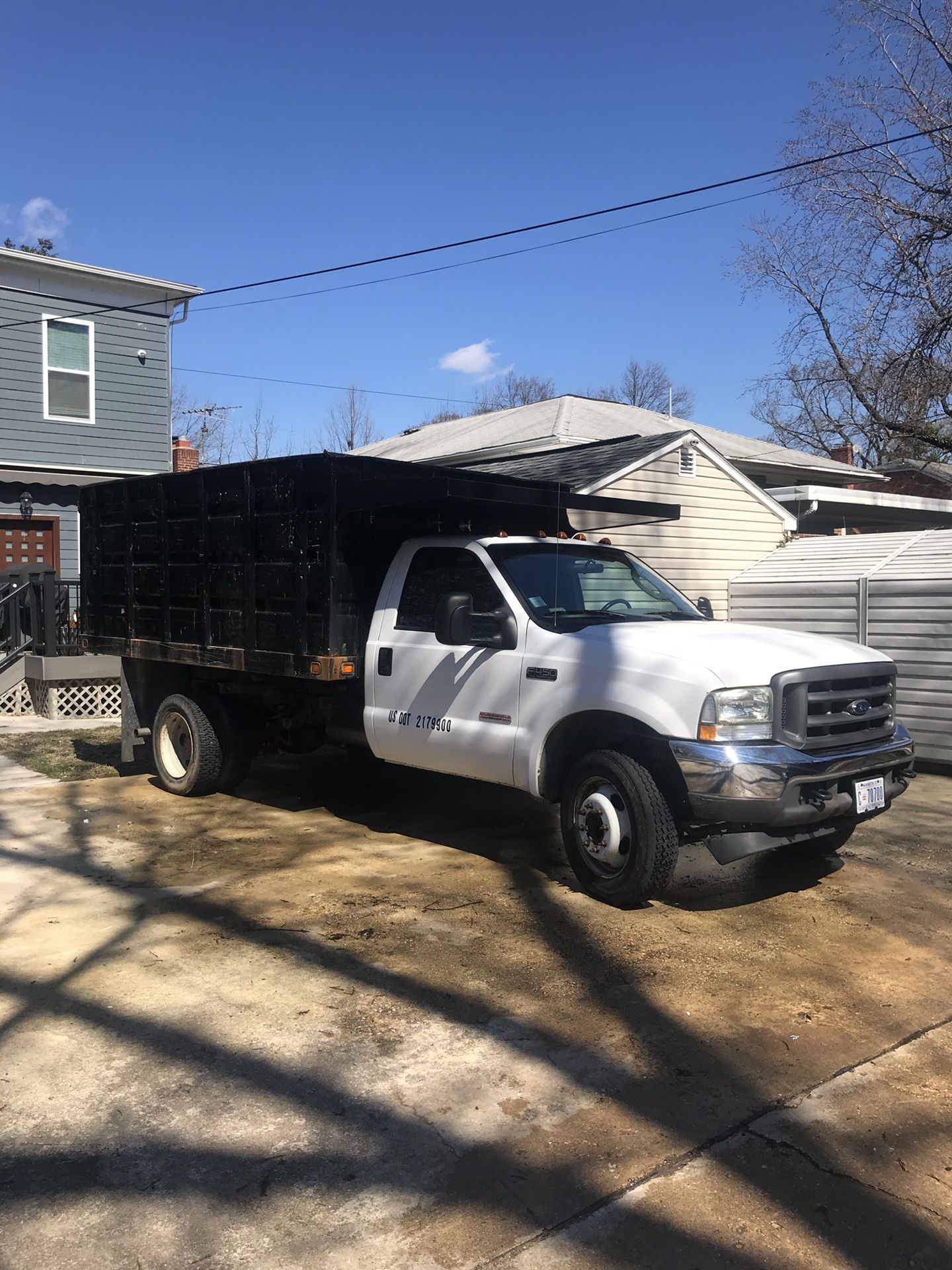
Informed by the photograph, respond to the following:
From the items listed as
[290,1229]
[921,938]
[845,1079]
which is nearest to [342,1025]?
[290,1229]

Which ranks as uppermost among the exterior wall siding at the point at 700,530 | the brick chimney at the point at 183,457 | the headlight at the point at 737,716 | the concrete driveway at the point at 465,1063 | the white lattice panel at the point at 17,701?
the brick chimney at the point at 183,457

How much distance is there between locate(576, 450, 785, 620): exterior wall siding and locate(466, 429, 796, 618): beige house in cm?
1

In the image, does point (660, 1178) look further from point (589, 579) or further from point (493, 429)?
point (493, 429)

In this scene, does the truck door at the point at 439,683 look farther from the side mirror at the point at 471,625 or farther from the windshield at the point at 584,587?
the windshield at the point at 584,587

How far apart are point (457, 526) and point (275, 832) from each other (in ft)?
8.30

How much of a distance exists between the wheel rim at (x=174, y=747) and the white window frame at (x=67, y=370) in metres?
9.50

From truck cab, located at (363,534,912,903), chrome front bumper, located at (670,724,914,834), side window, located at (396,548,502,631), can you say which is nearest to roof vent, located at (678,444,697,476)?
truck cab, located at (363,534,912,903)

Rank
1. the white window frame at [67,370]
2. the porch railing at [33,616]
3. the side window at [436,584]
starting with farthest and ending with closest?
the white window frame at [67,370] < the porch railing at [33,616] < the side window at [436,584]

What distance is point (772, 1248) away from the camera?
9.29 feet

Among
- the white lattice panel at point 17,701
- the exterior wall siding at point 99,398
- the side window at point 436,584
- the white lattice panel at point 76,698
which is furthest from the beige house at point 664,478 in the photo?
the white lattice panel at point 17,701

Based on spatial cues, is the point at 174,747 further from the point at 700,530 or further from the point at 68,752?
the point at 700,530

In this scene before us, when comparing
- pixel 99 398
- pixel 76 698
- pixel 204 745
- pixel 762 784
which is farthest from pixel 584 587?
pixel 99 398

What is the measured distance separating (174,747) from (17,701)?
5.45 meters

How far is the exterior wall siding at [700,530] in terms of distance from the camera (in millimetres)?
13258
